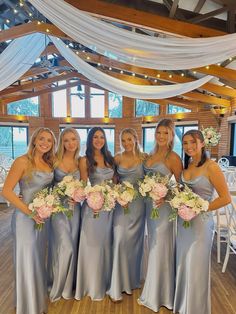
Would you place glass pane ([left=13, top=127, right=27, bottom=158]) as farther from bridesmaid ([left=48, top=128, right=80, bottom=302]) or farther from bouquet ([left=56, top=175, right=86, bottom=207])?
bouquet ([left=56, top=175, right=86, bottom=207])

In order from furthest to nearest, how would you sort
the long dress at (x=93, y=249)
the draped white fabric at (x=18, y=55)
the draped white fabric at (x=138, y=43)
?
1. the draped white fabric at (x=18, y=55)
2. the long dress at (x=93, y=249)
3. the draped white fabric at (x=138, y=43)

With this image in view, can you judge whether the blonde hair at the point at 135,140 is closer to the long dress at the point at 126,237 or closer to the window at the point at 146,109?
the long dress at the point at 126,237

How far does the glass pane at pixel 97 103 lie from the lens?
44.3ft

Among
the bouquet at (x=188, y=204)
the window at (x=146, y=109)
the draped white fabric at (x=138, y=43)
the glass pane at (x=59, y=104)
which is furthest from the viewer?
the glass pane at (x=59, y=104)

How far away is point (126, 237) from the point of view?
2504 mm

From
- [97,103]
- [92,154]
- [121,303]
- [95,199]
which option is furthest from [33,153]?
[97,103]

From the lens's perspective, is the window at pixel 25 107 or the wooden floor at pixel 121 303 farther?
the window at pixel 25 107

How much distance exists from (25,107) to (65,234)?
11895 mm

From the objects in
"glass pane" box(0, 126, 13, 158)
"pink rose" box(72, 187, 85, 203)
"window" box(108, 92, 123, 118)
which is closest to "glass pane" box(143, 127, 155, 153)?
"window" box(108, 92, 123, 118)

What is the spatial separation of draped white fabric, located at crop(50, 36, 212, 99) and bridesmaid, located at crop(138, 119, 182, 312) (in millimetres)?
2635

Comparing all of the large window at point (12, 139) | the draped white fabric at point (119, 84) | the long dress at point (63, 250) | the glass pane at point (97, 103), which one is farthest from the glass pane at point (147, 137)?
the long dress at point (63, 250)

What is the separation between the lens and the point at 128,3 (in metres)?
3.75

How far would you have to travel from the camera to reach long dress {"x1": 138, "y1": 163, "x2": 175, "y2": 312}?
2.32m

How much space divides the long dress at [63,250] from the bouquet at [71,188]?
8.0 inches
